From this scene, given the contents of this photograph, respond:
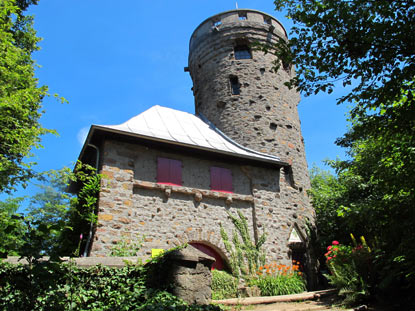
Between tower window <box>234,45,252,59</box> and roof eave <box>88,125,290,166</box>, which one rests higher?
tower window <box>234,45,252,59</box>

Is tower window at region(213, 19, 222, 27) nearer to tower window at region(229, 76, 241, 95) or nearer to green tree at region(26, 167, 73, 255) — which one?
tower window at region(229, 76, 241, 95)

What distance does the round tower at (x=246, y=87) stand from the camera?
543 inches

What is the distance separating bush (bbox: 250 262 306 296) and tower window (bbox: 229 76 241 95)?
7.35 m

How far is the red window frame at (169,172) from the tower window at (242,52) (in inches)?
286

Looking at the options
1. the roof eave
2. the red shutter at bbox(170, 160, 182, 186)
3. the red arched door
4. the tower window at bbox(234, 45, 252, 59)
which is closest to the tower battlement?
the tower window at bbox(234, 45, 252, 59)

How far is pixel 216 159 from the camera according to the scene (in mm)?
11516

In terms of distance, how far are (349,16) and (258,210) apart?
7352 millimetres

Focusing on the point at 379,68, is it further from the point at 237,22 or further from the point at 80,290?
the point at 237,22

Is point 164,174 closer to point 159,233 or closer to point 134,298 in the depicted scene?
point 159,233

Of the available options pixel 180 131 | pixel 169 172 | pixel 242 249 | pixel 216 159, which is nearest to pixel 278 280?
pixel 242 249

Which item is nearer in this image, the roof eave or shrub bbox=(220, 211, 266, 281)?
the roof eave

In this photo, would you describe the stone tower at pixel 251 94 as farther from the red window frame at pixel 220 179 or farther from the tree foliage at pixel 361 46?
the tree foliage at pixel 361 46

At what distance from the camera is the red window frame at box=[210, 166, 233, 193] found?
11102 millimetres

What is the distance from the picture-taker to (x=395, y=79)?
5.16m
